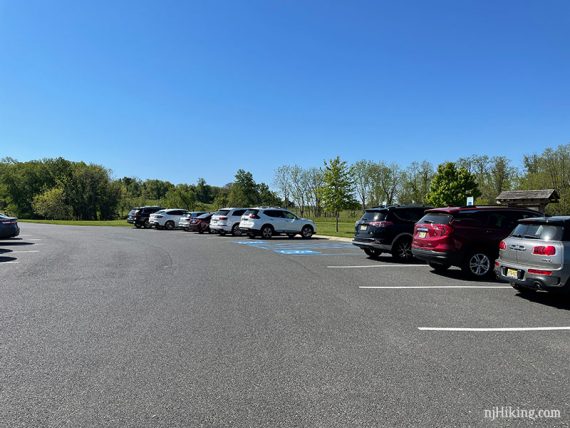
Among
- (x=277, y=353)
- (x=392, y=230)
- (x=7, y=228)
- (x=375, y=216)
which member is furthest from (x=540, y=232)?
(x=7, y=228)

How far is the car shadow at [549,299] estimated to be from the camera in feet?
25.3

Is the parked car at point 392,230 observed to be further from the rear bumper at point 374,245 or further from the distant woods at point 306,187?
the distant woods at point 306,187

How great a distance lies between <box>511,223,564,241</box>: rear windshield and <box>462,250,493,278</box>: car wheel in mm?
2259

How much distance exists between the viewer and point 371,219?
47.1ft

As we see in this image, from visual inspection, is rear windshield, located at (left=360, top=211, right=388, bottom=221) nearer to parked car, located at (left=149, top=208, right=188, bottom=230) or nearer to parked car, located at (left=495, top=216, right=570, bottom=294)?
parked car, located at (left=495, top=216, right=570, bottom=294)

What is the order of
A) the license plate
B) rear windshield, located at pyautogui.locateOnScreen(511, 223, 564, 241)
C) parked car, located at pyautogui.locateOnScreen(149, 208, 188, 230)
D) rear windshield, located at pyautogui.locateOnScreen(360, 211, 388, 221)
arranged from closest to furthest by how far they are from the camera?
rear windshield, located at pyautogui.locateOnScreen(511, 223, 564, 241) → the license plate → rear windshield, located at pyautogui.locateOnScreen(360, 211, 388, 221) → parked car, located at pyautogui.locateOnScreen(149, 208, 188, 230)

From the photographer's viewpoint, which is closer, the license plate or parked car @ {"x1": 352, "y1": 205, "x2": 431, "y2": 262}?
the license plate

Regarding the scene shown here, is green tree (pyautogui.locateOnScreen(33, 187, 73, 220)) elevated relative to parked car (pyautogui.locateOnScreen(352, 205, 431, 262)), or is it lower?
elevated

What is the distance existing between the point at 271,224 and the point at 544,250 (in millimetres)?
18613

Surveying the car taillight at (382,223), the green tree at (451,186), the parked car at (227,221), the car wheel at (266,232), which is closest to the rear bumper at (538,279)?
the car taillight at (382,223)

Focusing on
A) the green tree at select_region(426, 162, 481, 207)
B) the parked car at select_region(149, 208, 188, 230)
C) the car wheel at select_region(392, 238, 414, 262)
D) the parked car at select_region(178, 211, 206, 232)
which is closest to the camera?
the car wheel at select_region(392, 238, 414, 262)

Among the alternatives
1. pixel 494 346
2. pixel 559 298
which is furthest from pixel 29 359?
pixel 559 298

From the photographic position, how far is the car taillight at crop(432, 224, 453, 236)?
10641mm

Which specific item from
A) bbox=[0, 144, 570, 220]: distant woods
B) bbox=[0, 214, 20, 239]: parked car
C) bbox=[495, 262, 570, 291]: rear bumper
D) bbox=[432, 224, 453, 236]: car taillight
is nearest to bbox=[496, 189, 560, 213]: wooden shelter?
bbox=[0, 144, 570, 220]: distant woods
